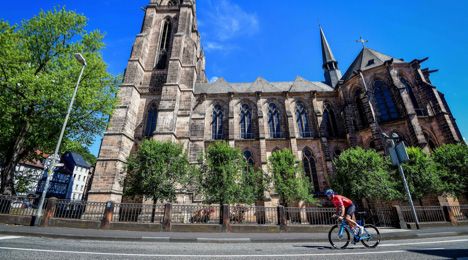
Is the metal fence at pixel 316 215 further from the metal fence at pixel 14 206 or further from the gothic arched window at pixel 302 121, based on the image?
the metal fence at pixel 14 206

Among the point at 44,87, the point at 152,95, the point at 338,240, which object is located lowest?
the point at 338,240

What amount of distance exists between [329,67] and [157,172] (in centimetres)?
3104

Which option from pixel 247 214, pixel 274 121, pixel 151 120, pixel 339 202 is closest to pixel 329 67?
pixel 274 121

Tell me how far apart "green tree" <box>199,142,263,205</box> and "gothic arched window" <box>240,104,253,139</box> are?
7.28 meters

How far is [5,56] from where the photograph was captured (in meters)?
11.2

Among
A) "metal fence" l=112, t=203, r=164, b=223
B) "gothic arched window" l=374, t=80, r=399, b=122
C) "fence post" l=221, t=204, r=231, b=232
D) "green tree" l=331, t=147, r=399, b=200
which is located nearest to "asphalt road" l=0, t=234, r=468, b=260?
"fence post" l=221, t=204, r=231, b=232

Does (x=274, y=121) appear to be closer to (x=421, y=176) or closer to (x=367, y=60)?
(x=367, y=60)

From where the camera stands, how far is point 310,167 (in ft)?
69.5

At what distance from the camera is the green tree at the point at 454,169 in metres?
→ 14.7

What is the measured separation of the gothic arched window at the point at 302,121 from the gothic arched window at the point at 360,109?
17.2 feet

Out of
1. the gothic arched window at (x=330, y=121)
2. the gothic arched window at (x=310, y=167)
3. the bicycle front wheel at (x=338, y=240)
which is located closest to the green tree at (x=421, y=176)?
the gothic arched window at (x=310, y=167)

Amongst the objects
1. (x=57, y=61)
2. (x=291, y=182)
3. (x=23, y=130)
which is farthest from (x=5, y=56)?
(x=291, y=182)

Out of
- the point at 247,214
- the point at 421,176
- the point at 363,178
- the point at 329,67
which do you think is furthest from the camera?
the point at 329,67

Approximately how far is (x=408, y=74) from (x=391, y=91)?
2.90m
